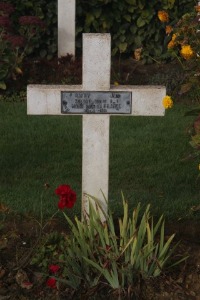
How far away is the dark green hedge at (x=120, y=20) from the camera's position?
11336 mm

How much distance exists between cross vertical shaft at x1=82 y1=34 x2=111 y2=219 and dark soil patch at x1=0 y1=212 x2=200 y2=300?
40 centimetres

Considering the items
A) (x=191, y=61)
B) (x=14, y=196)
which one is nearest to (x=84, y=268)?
(x=191, y=61)

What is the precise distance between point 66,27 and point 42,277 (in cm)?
646

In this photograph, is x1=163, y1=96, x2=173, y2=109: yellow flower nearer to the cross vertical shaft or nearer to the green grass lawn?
the cross vertical shaft

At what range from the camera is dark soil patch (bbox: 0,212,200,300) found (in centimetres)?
463

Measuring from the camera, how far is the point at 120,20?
11414 millimetres

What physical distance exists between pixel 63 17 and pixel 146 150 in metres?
3.41

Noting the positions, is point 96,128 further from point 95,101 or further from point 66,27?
point 66,27

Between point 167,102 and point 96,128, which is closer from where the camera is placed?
point 167,102

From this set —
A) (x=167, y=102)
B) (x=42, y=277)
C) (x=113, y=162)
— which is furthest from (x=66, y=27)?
(x=42, y=277)

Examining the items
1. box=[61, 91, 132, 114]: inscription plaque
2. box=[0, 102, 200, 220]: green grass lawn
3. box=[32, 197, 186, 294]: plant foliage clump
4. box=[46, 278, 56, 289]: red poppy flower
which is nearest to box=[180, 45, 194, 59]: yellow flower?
box=[61, 91, 132, 114]: inscription plaque

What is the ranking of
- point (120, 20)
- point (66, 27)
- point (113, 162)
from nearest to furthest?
point (113, 162) < point (66, 27) < point (120, 20)

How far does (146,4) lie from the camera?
37.8ft

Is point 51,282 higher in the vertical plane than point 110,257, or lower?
lower
